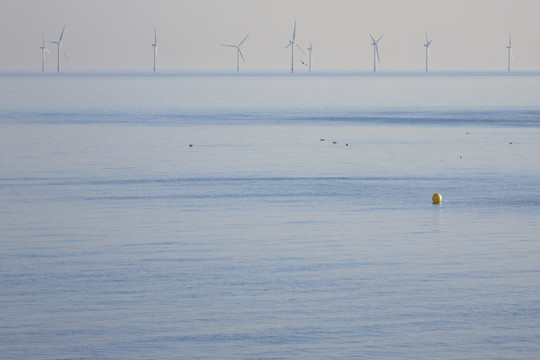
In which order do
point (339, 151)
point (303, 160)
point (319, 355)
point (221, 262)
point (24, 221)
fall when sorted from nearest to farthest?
point (319, 355)
point (221, 262)
point (24, 221)
point (303, 160)
point (339, 151)

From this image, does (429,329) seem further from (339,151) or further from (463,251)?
(339,151)

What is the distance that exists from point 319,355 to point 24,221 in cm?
1354

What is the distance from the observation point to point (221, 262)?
845 inches

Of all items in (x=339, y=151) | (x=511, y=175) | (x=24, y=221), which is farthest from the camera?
(x=339, y=151)

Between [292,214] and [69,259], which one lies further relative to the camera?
[292,214]

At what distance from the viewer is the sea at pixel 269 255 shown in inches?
627

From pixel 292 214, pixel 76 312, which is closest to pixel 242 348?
pixel 76 312

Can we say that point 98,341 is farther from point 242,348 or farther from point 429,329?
point 429,329

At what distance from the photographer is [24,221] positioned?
2672 cm

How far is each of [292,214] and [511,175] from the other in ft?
41.9

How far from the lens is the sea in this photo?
52.3 ft

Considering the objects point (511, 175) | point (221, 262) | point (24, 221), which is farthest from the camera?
point (511, 175)

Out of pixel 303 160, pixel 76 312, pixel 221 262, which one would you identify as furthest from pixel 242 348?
pixel 303 160

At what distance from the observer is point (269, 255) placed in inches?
875
